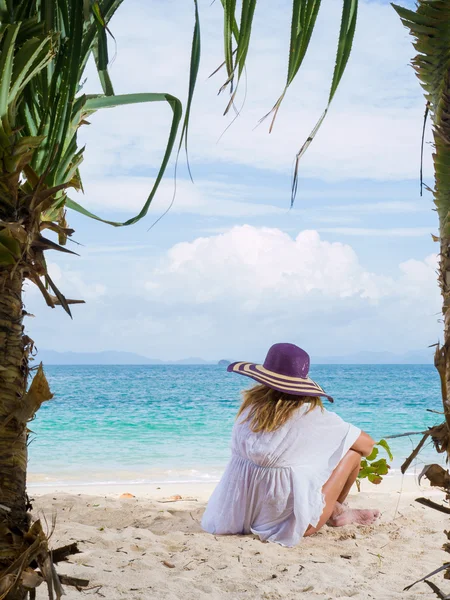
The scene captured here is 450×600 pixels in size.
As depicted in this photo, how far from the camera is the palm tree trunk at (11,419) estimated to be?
147 centimetres

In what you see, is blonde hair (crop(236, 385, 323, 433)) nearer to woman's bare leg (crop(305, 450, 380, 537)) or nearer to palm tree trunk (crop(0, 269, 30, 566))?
woman's bare leg (crop(305, 450, 380, 537))

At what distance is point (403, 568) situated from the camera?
3.11 m

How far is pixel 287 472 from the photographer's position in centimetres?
341

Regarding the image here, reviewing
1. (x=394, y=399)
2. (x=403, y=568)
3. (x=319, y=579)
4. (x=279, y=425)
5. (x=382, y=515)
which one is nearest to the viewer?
(x=319, y=579)

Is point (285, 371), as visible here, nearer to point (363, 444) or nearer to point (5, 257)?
point (363, 444)

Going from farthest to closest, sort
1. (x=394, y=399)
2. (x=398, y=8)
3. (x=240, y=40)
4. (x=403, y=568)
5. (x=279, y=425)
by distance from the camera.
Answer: (x=394, y=399) < (x=279, y=425) < (x=403, y=568) < (x=398, y=8) < (x=240, y=40)

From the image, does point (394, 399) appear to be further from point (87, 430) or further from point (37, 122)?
point (37, 122)

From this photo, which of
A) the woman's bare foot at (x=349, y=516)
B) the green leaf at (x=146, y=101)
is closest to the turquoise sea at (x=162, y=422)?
the green leaf at (x=146, y=101)

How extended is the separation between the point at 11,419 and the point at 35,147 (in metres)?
0.62

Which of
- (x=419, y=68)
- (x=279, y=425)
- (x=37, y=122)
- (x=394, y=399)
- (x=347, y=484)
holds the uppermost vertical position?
(x=419, y=68)

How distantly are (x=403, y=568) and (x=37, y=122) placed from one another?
2.60 metres

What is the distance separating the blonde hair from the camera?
3.46m

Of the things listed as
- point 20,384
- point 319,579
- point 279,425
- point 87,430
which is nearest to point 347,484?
point 279,425

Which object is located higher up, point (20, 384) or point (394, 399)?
point (20, 384)
